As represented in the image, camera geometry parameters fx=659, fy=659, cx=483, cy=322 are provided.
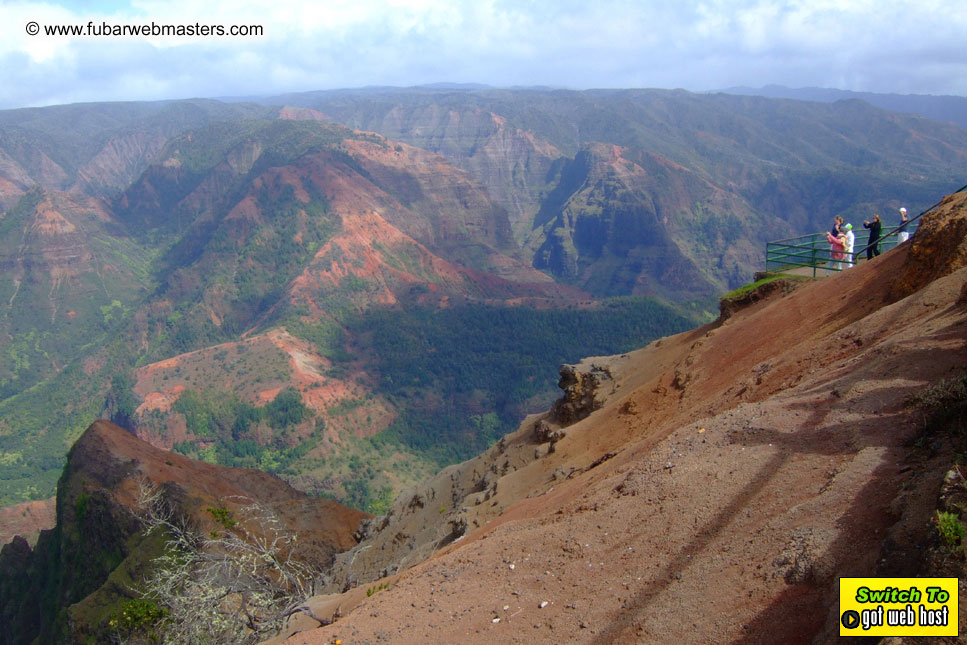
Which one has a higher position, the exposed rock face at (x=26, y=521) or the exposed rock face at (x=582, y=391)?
the exposed rock face at (x=582, y=391)

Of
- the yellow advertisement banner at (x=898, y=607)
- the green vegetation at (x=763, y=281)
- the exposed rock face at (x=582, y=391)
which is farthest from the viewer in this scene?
the exposed rock face at (x=582, y=391)

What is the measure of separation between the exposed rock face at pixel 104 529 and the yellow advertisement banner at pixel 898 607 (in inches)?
916

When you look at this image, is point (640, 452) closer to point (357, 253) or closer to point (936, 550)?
point (936, 550)

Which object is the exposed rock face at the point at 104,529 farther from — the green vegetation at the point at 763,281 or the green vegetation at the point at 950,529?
the green vegetation at the point at 950,529

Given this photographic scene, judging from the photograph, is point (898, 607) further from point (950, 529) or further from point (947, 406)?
point (947, 406)

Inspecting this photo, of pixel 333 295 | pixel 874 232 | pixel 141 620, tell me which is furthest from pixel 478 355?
pixel 141 620

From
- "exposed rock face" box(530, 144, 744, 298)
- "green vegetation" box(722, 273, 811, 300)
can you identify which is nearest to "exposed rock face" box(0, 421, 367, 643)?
"green vegetation" box(722, 273, 811, 300)

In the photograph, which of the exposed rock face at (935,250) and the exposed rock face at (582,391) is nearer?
the exposed rock face at (935,250)

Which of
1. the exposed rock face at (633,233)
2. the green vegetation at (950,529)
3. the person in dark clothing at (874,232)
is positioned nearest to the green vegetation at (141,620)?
the green vegetation at (950,529)

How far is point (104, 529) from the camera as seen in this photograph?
27.7 metres

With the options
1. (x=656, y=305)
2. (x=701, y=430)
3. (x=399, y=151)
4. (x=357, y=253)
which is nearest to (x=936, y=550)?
(x=701, y=430)

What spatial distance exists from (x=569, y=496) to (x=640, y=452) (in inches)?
66.0

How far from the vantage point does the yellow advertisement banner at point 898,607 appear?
479 centimetres

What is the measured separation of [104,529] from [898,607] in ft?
99.5
